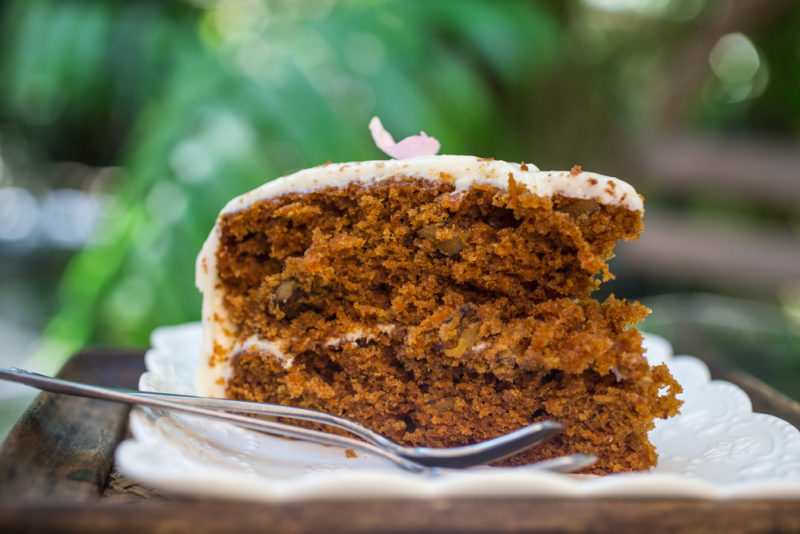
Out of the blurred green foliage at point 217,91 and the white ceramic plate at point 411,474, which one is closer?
the white ceramic plate at point 411,474

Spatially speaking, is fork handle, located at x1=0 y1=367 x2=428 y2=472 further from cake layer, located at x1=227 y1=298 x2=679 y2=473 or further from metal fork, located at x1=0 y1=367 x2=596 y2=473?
cake layer, located at x1=227 y1=298 x2=679 y2=473

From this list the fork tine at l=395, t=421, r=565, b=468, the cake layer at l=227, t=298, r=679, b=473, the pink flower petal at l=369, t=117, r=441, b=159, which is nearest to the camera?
the fork tine at l=395, t=421, r=565, b=468

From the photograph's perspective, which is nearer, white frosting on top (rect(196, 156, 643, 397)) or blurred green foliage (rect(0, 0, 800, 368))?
white frosting on top (rect(196, 156, 643, 397))

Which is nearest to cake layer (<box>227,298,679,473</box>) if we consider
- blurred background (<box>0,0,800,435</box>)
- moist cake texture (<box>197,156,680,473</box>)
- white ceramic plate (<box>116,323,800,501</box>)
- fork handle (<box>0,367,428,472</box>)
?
moist cake texture (<box>197,156,680,473</box>)

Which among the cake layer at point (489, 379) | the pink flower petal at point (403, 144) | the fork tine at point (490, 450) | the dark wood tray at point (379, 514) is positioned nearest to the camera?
the dark wood tray at point (379, 514)

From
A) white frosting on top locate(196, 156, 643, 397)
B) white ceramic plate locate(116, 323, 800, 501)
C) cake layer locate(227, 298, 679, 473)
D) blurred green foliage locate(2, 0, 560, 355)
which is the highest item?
blurred green foliage locate(2, 0, 560, 355)

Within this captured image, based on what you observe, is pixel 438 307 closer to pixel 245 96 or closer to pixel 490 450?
pixel 490 450

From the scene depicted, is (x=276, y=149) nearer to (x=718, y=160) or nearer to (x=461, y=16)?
(x=461, y=16)

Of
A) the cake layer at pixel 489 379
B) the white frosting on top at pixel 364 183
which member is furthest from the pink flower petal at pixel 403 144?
the cake layer at pixel 489 379

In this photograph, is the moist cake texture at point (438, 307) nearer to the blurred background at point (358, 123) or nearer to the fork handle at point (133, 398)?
the fork handle at point (133, 398)
